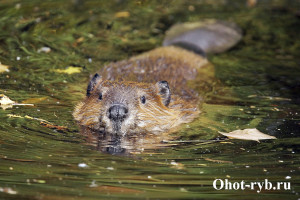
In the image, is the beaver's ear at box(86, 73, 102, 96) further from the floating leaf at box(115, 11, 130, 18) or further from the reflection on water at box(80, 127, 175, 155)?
the floating leaf at box(115, 11, 130, 18)

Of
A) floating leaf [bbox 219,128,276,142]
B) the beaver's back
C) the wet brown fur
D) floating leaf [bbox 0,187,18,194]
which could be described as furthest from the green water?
the beaver's back

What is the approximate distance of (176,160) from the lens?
5320mm

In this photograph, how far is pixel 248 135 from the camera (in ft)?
20.2

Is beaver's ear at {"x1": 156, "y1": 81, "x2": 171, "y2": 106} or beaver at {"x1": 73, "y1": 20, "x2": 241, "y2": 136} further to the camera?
beaver's ear at {"x1": 156, "y1": 81, "x2": 171, "y2": 106}

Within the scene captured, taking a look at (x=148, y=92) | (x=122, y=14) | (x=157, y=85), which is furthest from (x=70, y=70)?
(x=122, y=14)

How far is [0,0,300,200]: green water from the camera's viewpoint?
4672mm

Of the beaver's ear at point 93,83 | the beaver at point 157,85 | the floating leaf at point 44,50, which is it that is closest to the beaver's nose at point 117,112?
the beaver at point 157,85

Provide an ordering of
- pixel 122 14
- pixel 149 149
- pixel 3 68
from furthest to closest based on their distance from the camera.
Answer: pixel 122 14
pixel 3 68
pixel 149 149

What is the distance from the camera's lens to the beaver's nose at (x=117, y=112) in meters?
5.83

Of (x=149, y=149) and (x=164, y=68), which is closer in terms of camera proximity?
(x=149, y=149)

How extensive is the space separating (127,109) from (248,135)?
1276mm

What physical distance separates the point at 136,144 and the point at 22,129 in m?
1.15

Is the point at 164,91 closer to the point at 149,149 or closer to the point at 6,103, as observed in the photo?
the point at 149,149

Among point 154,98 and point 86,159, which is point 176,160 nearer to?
point 86,159
